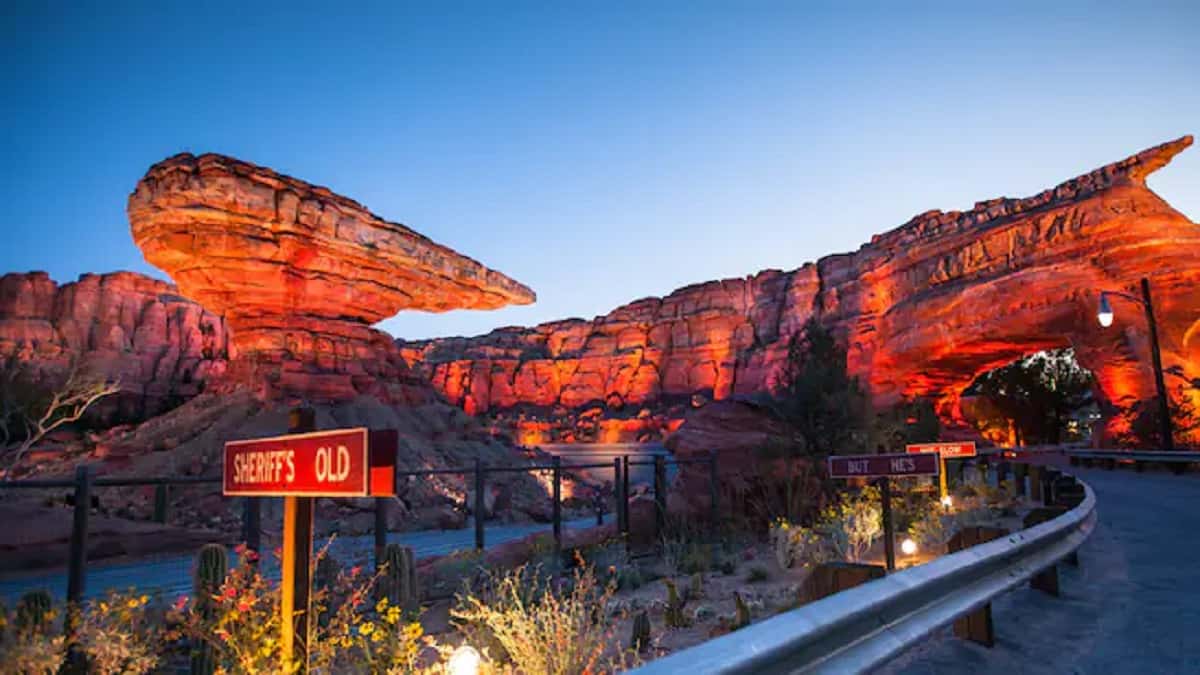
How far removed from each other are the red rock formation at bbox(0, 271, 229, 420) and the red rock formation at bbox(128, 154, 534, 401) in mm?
33211

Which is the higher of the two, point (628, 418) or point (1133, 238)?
point (1133, 238)

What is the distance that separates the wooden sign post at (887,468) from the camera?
6.29 metres

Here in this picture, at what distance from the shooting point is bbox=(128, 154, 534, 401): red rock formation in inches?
915

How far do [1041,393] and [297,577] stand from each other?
61315mm

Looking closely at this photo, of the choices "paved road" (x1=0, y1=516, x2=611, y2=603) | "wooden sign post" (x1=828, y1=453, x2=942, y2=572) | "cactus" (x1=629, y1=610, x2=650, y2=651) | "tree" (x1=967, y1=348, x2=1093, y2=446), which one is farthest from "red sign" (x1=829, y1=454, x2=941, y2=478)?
"tree" (x1=967, y1=348, x2=1093, y2=446)

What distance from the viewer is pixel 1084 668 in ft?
11.3

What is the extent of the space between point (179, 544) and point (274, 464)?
13611mm

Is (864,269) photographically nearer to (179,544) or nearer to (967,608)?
(179,544)

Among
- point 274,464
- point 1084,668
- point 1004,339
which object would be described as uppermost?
point 1004,339

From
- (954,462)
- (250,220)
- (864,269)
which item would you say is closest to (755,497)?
(954,462)

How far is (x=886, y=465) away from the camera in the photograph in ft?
21.5

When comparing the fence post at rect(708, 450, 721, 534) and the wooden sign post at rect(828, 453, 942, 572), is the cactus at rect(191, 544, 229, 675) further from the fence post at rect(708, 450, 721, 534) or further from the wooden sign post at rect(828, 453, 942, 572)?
the fence post at rect(708, 450, 721, 534)

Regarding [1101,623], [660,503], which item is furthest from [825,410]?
[1101,623]

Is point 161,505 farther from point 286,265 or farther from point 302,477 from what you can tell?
point 286,265
